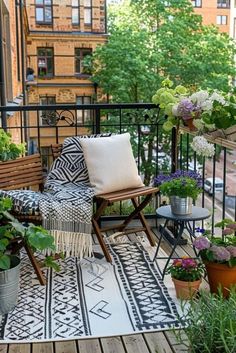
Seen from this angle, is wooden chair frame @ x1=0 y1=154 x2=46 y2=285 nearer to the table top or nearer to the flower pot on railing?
the table top

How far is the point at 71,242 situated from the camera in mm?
2973

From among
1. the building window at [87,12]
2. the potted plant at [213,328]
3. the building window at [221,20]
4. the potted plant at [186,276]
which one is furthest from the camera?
the building window at [221,20]

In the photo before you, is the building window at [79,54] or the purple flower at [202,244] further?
the building window at [79,54]

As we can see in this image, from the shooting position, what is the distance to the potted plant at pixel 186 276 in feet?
8.08

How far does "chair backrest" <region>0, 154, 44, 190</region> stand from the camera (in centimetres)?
318

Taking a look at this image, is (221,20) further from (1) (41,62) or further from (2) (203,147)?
(2) (203,147)

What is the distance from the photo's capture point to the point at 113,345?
209 cm

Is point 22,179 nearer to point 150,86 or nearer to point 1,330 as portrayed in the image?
point 1,330

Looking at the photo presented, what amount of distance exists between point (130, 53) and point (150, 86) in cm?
99

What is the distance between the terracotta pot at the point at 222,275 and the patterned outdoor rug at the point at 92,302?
271 millimetres

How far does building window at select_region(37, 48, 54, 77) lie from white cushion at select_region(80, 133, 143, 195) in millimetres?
Answer: 13384

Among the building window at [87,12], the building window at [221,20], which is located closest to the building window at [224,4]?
the building window at [221,20]

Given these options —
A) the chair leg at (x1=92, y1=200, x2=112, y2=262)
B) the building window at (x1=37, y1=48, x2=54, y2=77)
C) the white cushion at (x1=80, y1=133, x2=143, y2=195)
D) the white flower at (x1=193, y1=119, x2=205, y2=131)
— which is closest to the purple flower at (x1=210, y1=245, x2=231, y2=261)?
the white flower at (x1=193, y1=119, x2=205, y2=131)

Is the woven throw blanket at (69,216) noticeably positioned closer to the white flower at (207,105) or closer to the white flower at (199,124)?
the white flower at (199,124)
